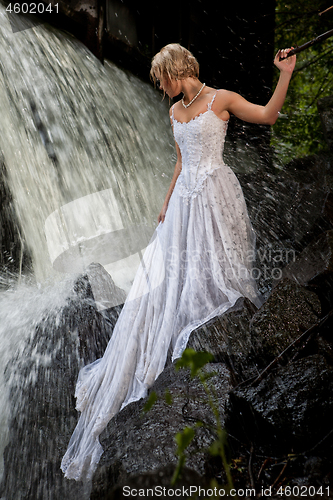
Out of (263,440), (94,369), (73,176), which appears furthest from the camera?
(73,176)

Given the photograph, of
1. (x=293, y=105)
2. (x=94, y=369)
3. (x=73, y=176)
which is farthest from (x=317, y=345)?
(x=293, y=105)

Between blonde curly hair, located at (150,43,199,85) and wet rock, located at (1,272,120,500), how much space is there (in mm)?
2207

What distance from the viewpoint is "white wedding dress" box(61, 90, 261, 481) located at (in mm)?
2635

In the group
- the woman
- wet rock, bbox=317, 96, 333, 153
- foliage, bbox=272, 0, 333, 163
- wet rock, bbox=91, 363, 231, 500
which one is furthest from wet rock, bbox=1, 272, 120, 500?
foliage, bbox=272, 0, 333, 163

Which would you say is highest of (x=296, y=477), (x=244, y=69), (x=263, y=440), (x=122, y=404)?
(x=244, y=69)

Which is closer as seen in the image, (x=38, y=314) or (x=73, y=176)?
(x=38, y=314)

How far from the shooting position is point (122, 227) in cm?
595

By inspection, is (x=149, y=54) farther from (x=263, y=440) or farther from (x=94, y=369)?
(x=263, y=440)

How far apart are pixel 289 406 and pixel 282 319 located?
68 cm

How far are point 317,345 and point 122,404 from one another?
4.11 feet

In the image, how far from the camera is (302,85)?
9688 millimetres

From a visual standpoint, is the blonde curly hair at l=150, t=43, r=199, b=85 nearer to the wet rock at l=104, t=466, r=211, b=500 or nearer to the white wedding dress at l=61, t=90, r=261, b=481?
the white wedding dress at l=61, t=90, r=261, b=481

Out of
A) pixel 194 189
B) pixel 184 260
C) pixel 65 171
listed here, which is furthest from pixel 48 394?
pixel 65 171

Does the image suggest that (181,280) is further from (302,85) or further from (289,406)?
(302,85)
